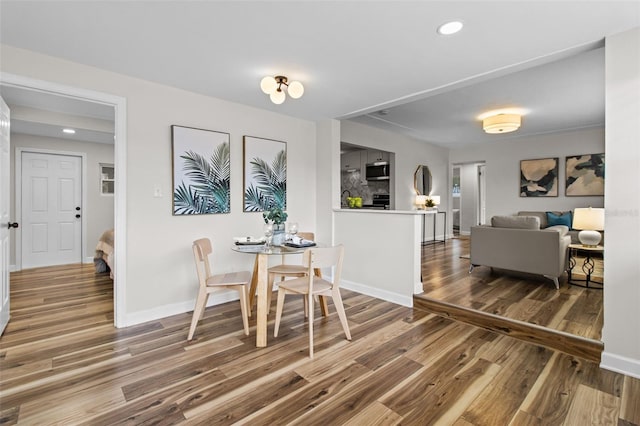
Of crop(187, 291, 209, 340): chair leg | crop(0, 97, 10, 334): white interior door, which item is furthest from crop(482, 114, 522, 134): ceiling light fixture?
crop(0, 97, 10, 334): white interior door

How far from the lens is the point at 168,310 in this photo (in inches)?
121

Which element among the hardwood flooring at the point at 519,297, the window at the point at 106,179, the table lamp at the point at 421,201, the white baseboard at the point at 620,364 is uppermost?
the window at the point at 106,179

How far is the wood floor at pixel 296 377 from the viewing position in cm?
166

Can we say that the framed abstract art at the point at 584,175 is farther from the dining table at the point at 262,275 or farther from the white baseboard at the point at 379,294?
the dining table at the point at 262,275

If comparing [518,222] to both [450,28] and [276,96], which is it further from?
[276,96]

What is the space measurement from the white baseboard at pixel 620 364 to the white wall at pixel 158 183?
329 cm

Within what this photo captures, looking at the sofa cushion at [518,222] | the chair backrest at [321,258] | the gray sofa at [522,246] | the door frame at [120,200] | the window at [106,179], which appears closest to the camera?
the chair backrest at [321,258]

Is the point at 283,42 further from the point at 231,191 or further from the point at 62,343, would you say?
the point at 62,343

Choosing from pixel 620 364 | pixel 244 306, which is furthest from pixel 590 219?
pixel 244 306

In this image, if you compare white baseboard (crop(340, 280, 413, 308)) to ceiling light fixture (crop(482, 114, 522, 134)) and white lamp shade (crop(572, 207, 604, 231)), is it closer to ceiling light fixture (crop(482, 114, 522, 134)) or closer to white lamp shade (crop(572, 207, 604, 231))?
white lamp shade (crop(572, 207, 604, 231))

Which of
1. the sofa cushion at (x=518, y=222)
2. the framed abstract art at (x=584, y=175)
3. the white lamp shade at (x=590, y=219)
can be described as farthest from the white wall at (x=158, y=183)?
the framed abstract art at (x=584, y=175)

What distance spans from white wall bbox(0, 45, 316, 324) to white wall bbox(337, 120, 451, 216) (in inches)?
91.7

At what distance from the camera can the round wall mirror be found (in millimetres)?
7048

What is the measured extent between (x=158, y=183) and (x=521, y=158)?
23.5 feet
